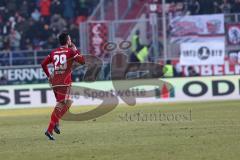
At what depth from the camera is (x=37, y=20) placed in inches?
1452

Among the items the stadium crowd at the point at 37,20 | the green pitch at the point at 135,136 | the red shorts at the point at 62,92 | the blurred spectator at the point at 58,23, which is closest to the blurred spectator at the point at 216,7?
the stadium crowd at the point at 37,20

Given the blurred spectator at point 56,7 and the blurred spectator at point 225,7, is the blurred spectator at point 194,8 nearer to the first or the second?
the blurred spectator at point 225,7

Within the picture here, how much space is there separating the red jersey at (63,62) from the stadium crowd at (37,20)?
63.1ft

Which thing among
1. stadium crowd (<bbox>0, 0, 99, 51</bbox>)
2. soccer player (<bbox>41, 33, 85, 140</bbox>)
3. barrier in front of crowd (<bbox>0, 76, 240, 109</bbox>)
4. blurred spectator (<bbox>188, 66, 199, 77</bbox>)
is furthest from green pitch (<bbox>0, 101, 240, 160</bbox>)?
stadium crowd (<bbox>0, 0, 99, 51</bbox>)

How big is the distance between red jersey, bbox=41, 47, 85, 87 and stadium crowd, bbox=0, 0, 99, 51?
63.1 feet

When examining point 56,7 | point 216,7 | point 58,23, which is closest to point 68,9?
point 56,7

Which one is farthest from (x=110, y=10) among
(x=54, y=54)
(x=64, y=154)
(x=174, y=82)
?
(x=64, y=154)

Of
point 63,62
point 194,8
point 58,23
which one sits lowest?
point 63,62

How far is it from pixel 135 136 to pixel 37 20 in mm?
21962

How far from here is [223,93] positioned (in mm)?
29047

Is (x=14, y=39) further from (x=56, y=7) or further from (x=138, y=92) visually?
(x=138, y=92)

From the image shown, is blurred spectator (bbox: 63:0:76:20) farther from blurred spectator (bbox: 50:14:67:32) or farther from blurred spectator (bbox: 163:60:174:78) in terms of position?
blurred spectator (bbox: 163:60:174:78)

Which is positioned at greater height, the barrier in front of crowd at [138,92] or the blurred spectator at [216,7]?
the blurred spectator at [216,7]

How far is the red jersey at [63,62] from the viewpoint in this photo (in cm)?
1586
